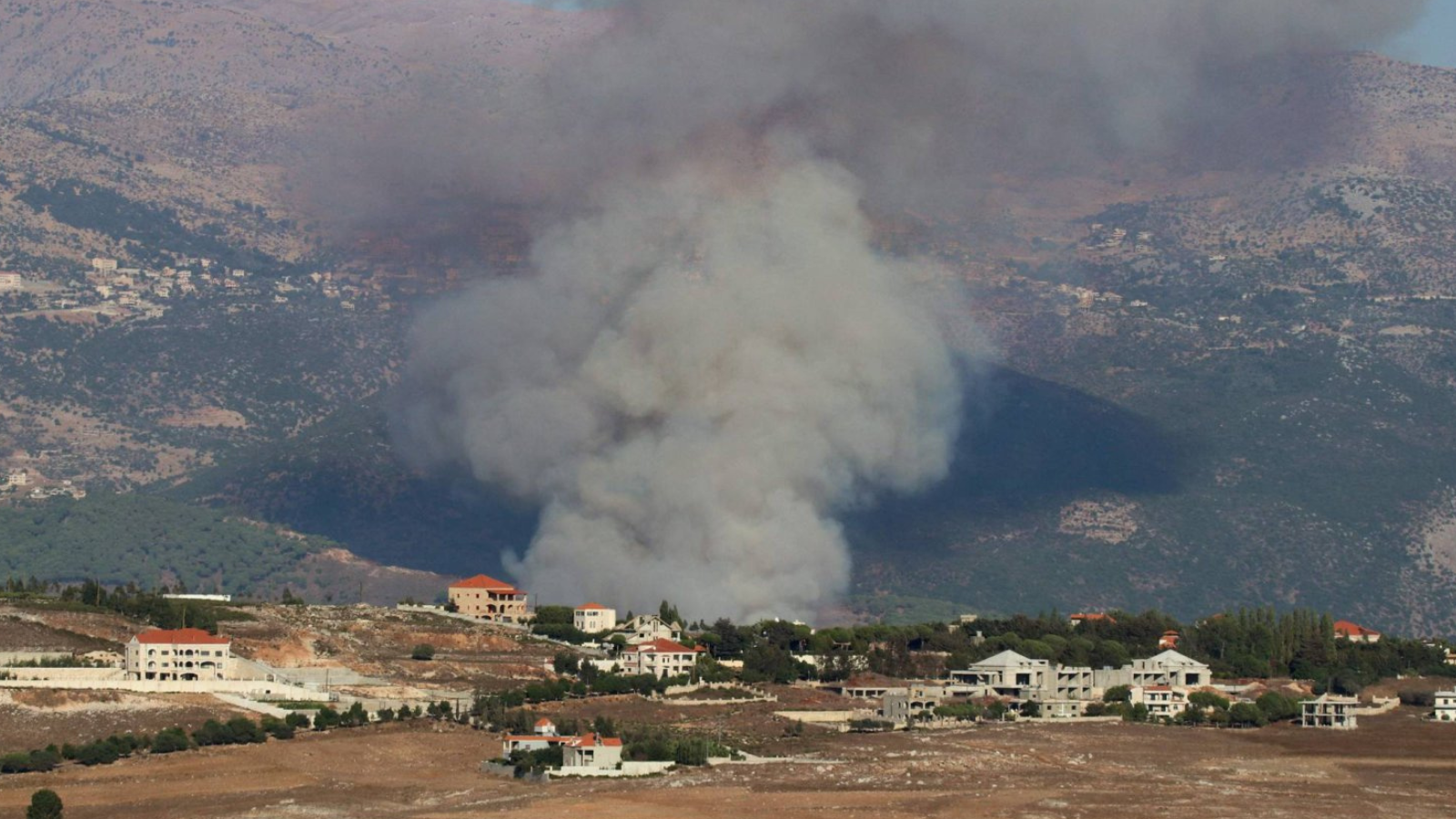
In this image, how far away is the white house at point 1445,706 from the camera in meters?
106

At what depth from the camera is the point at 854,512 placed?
163000 mm

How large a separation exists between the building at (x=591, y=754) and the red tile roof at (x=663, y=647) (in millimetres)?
23293

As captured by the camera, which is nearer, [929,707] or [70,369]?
[929,707]

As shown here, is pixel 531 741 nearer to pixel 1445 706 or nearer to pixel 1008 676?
pixel 1008 676

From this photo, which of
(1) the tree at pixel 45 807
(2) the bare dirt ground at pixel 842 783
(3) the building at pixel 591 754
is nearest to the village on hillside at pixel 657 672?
(3) the building at pixel 591 754

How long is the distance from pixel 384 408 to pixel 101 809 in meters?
104

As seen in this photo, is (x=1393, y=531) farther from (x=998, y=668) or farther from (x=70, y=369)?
(x=70, y=369)

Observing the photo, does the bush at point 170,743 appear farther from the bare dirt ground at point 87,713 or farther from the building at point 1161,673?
the building at point 1161,673

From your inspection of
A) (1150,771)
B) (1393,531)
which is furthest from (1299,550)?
(1150,771)

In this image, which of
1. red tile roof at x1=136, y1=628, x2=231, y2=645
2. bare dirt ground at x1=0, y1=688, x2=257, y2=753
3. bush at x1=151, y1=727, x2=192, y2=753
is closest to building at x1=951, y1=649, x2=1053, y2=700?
red tile roof at x1=136, y1=628, x2=231, y2=645

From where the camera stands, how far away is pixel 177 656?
322 ft

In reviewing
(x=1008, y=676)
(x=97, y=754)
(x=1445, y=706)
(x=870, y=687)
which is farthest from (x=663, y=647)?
(x=97, y=754)

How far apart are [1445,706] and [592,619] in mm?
32098

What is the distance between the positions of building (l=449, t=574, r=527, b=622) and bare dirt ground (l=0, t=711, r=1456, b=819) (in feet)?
102
